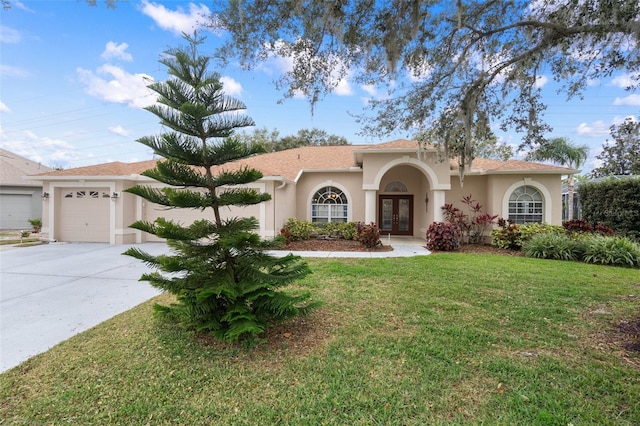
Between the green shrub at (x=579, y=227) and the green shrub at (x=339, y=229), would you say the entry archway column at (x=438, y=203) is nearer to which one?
the green shrub at (x=339, y=229)

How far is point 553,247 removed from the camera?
33.0 ft

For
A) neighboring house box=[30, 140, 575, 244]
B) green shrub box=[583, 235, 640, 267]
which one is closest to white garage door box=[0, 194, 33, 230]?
neighboring house box=[30, 140, 575, 244]

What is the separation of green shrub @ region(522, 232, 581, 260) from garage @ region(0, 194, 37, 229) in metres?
28.8

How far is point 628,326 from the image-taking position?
4410 millimetres

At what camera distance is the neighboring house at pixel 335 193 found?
12531mm

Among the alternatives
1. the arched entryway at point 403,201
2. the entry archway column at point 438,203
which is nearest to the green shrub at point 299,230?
the arched entryway at point 403,201

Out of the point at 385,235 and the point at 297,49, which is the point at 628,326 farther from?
the point at 385,235

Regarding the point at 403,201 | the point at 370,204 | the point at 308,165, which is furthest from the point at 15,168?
the point at 403,201

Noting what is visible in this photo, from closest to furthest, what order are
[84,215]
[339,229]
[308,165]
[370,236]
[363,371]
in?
[363,371], [370,236], [84,215], [339,229], [308,165]

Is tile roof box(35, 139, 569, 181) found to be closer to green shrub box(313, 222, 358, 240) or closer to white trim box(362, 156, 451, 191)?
white trim box(362, 156, 451, 191)

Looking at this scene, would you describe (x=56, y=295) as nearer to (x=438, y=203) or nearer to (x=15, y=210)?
(x=438, y=203)

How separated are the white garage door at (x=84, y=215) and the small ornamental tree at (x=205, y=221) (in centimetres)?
1152

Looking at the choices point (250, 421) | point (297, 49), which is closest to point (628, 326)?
point (250, 421)

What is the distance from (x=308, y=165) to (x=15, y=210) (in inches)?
814
